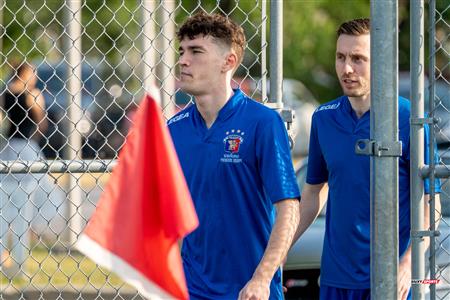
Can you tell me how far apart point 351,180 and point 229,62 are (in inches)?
33.2

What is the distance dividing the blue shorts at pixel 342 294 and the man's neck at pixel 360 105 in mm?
859

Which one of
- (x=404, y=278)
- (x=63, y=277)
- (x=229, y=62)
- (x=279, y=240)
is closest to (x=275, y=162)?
(x=279, y=240)

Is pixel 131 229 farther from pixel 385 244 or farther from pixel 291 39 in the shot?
pixel 291 39

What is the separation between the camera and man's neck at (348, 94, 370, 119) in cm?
580

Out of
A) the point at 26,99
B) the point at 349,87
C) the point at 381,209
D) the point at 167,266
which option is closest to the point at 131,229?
the point at 167,266

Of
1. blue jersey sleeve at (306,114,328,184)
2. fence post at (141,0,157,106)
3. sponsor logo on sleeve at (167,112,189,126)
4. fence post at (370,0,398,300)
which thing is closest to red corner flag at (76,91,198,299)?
fence post at (141,0,157,106)

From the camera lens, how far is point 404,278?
5.37 m

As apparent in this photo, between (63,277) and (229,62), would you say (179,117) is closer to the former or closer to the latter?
(229,62)

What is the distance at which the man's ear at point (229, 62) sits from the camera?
5.42 metres

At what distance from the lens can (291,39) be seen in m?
23.3

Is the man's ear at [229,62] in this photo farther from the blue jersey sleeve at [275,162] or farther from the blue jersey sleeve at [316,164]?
the blue jersey sleeve at [316,164]

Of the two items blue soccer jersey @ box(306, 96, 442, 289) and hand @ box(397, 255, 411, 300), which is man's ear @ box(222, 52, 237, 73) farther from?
Answer: hand @ box(397, 255, 411, 300)

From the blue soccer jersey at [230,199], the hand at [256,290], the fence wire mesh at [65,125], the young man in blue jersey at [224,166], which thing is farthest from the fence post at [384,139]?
the fence wire mesh at [65,125]

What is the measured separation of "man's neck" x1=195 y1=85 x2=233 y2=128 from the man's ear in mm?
88
